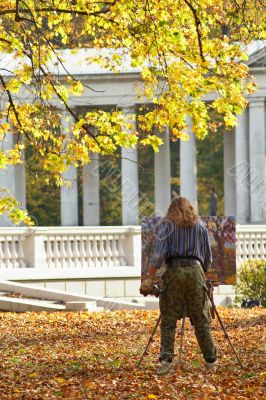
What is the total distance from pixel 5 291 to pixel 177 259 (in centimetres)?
1887

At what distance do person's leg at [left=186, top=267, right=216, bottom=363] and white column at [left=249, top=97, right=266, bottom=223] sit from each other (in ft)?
161

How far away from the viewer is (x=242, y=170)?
68.3 metres

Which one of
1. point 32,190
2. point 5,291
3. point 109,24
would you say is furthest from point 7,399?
point 32,190

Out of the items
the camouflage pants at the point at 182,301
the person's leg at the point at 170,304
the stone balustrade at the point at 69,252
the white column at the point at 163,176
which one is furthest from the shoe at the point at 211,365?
the white column at the point at 163,176

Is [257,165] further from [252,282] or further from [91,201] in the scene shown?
[252,282]

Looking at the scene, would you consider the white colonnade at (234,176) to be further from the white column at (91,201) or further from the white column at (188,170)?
the white column at (91,201)

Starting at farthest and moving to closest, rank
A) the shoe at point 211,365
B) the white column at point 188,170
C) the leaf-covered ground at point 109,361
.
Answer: the white column at point 188,170 < the shoe at point 211,365 < the leaf-covered ground at point 109,361

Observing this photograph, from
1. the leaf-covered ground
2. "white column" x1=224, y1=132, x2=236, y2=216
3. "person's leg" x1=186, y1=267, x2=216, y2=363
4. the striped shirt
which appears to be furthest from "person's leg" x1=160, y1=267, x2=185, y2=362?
"white column" x1=224, y1=132, x2=236, y2=216

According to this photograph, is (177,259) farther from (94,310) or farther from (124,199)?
(124,199)

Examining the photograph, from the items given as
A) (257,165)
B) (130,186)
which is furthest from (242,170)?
(130,186)

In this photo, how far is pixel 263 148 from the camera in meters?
68.6

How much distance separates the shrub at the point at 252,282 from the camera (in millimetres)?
37312

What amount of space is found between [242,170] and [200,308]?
5056cm

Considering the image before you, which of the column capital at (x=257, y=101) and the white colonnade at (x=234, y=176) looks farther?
the column capital at (x=257, y=101)
